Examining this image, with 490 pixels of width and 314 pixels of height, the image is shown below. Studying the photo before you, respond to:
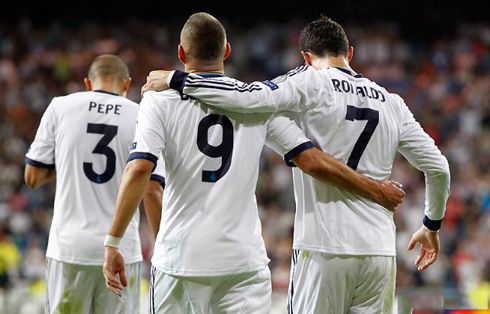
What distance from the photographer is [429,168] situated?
450 cm

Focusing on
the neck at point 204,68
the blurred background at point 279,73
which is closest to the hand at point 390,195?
the neck at point 204,68

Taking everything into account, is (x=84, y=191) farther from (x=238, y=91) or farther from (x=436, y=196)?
(x=436, y=196)

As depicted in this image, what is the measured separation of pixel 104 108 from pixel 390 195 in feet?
6.99

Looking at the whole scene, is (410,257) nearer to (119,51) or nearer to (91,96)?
(91,96)

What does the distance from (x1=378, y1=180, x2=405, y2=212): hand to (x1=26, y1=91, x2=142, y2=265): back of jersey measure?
182 centimetres

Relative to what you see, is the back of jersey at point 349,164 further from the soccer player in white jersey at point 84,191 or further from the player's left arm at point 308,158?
the soccer player in white jersey at point 84,191

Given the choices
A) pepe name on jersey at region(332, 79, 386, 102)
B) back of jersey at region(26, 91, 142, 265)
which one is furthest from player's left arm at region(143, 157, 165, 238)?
pepe name on jersey at region(332, 79, 386, 102)

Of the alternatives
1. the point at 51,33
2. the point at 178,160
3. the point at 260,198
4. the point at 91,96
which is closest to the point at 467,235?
the point at 260,198

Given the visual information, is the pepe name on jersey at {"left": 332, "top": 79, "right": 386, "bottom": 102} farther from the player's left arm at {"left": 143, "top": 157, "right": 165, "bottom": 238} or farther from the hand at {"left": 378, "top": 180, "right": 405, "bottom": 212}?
the player's left arm at {"left": 143, "top": 157, "right": 165, "bottom": 238}

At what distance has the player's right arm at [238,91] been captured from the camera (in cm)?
382

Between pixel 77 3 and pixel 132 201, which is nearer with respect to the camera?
pixel 132 201

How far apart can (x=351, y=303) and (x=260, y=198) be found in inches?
361

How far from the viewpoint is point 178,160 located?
3.82 meters

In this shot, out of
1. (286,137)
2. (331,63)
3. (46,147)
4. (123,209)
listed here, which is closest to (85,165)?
(46,147)
